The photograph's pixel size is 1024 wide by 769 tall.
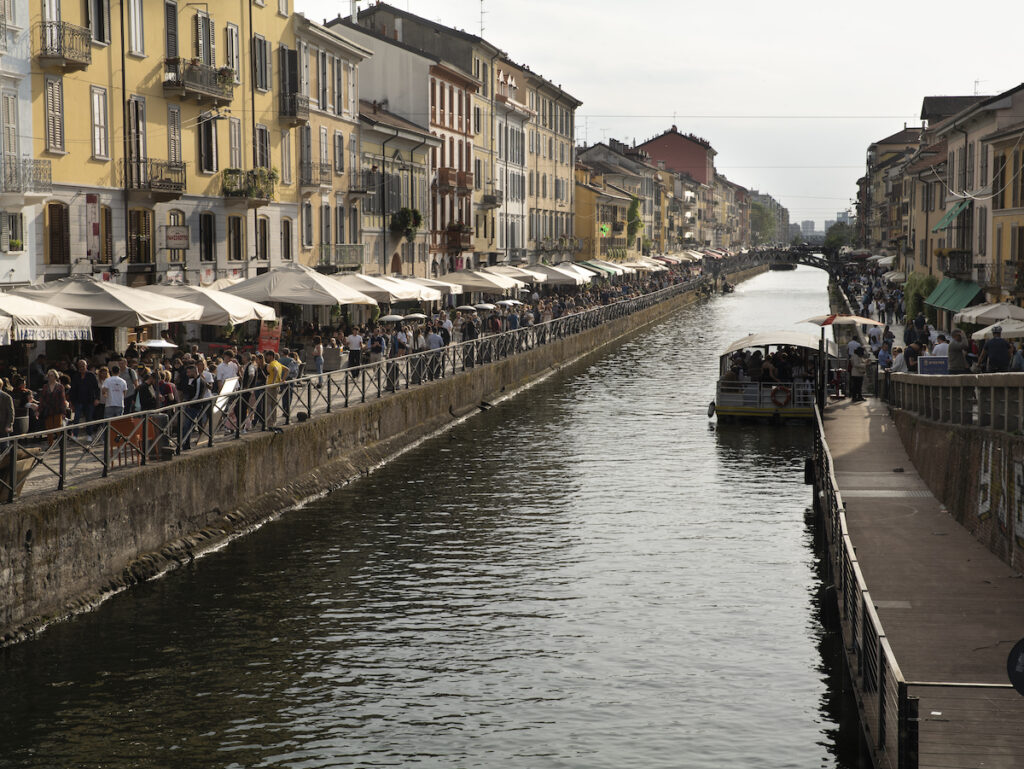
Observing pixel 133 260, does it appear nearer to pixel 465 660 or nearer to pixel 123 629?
pixel 123 629

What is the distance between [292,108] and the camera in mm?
41594

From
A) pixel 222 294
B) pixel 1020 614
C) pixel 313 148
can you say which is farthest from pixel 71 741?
pixel 313 148

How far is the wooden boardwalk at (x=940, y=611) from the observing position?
10.1 meters

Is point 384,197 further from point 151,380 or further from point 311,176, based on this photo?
point 151,380

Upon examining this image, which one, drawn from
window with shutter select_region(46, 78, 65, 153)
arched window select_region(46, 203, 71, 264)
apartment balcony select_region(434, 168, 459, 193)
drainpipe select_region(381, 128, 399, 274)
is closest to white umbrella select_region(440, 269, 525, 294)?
drainpipe select_region(381, 128, 399, 274)

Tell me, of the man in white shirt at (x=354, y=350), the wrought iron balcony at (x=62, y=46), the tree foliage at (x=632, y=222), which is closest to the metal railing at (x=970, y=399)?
the man in white shirt at (x=354, y=350)

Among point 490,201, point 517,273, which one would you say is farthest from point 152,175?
point 490,201

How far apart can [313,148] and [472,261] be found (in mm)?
23827

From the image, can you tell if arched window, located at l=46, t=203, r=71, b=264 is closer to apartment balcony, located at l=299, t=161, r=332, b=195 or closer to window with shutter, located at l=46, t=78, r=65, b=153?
window with shutter, located at l=46, t=78, r=65, b=153

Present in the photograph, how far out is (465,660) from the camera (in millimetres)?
14867

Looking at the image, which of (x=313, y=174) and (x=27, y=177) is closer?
(x=27, y=177)

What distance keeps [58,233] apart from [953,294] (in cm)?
3388

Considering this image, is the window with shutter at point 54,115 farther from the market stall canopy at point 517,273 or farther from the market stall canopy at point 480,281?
the market stall canopy at point 517,273

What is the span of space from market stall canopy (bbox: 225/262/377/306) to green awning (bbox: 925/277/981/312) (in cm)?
2636
